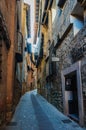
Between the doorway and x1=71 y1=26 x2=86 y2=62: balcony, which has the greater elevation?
x1=71 y1=26 x2=86 y2=62: balcony

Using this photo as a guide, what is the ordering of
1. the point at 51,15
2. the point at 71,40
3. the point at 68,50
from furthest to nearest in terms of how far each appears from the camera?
1. the point at 51,15
2. the point at 68,50
3. the point at 71,40

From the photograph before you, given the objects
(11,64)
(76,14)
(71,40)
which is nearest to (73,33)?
(71,40)

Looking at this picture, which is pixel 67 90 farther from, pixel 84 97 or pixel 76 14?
pixel 76 14

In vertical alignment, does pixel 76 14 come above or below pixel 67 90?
above

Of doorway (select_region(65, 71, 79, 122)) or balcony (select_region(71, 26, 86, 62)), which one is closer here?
balcony (select_region(71, 26, 86, 62))

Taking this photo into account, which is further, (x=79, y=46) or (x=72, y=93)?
(x=72, y=93)

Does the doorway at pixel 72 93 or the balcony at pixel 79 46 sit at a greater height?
the balcony at pixel 79 46

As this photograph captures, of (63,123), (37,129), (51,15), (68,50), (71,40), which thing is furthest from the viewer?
(51,15)

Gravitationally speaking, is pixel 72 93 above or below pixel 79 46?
below

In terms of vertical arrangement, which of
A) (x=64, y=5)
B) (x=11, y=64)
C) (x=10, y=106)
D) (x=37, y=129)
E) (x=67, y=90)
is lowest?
(x=37, y=129)

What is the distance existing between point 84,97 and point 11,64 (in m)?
3.53

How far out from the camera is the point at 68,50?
8.83 metres

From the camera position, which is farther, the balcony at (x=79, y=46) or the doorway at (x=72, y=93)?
the doorway at (x=72, y=93)

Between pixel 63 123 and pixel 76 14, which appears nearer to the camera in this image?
pixel 63 123
